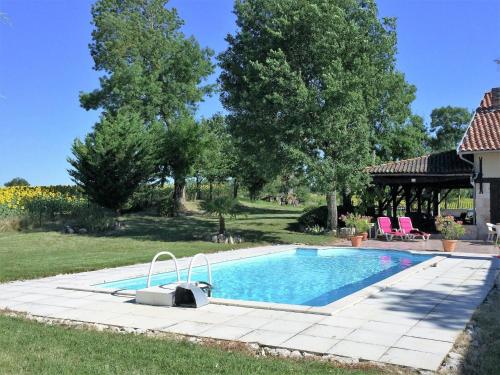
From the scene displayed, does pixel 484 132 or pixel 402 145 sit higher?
pixel 402 145

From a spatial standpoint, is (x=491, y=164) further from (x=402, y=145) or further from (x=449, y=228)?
(x=402, y=145)

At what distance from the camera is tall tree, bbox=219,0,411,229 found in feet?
64.2

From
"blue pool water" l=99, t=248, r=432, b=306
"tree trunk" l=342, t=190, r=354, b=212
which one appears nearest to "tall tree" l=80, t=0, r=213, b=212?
"tree trunk" l=342, t=190, r=354, b=212

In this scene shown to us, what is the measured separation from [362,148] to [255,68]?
557 centimetres

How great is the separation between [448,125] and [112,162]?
1709 inches

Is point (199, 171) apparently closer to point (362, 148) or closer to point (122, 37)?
point (122, 37)

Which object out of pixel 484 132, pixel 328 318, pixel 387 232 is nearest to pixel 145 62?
pixel 387 232

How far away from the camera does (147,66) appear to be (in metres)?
33.2

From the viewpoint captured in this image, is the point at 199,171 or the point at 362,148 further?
the point at 199,171

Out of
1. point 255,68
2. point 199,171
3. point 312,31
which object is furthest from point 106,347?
point 199,171

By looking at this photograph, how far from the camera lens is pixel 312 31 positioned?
20141 mm

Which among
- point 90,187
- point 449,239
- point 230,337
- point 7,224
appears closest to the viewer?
point 230,337

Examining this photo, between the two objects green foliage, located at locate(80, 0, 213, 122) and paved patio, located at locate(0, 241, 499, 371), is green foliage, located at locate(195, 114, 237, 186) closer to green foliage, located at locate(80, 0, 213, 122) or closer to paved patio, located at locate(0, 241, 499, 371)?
green foliage, located at locate(80, 0, 213, 122)

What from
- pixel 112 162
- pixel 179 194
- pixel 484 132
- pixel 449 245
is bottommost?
pixel 449 245
